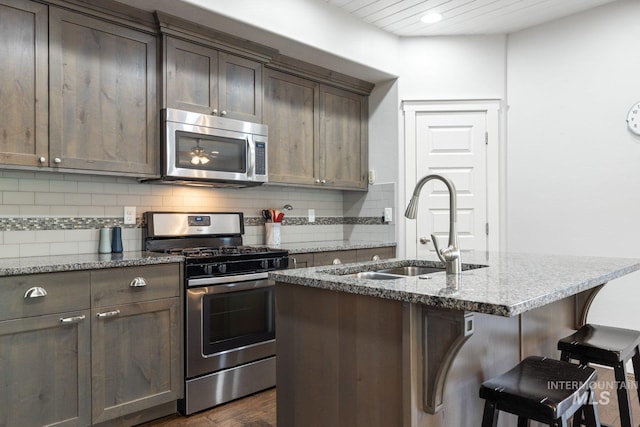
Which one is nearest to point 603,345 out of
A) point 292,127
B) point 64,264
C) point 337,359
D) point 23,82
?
point 337,359

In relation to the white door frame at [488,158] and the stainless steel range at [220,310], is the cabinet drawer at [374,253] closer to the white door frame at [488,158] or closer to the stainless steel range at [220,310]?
the white door frame at [488,158]

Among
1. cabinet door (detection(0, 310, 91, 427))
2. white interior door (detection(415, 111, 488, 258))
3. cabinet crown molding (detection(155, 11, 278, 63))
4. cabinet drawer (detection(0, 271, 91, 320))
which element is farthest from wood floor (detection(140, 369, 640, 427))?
cabinet crown molding (detection(155, 11, 278, 63))

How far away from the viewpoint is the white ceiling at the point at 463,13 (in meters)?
3.31

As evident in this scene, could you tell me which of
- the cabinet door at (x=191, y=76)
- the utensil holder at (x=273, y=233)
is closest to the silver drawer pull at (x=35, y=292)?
the cabinet door at (x=191, y=76)

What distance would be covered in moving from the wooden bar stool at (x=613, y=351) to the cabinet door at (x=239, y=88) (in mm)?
2406

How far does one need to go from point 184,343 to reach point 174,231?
835 mm

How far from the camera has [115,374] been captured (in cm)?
228

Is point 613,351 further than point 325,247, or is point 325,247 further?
point 325,247

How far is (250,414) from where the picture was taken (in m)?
2.57

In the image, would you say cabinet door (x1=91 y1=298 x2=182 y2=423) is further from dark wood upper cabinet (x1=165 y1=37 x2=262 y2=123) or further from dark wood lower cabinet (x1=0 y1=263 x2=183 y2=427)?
dark wood upper cabinet (x1=165 y1=37 x2=262 y2=123)

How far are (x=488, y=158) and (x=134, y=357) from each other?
3135mm

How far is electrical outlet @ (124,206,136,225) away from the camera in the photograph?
9.53 ft

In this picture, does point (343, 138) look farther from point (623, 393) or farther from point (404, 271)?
point (623, 393)

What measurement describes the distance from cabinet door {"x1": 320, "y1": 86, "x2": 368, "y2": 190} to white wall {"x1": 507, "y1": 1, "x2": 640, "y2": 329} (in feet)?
4.29
